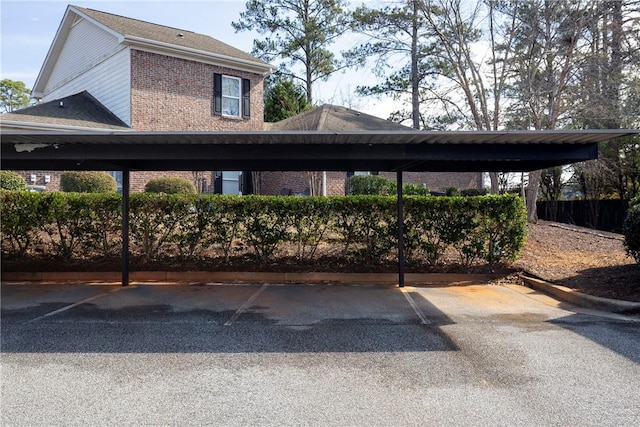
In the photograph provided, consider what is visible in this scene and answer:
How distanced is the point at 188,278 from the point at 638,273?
25.4 ft

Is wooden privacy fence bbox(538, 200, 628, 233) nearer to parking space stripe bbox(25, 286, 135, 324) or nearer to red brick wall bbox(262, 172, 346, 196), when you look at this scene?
red brick wall bbox(262, 172, 346, 196)

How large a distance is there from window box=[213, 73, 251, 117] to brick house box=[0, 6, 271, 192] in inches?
1.5

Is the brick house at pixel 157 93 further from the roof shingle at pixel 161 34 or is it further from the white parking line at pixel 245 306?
the white parking line at pixel 245 306

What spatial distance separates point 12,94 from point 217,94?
36025 millimetres

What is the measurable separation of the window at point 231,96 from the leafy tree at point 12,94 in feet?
110

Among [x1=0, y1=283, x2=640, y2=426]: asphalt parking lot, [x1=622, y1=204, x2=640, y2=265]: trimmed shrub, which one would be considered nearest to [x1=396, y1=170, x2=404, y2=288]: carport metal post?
[x1=0, y1=283, x2=640, y2=426]: asphalt parking lot

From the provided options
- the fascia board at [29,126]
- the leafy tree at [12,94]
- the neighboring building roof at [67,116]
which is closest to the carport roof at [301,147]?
the fascia board at [29,126]

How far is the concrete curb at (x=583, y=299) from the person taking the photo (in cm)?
597

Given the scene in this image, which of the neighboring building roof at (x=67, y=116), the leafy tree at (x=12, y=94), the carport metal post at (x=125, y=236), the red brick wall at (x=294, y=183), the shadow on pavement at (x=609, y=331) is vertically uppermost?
the leafy tree at (x=12, y=94)

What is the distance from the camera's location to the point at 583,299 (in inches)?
257

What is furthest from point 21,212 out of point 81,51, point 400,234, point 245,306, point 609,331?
point 81,51

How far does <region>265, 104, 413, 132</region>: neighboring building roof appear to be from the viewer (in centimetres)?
1852

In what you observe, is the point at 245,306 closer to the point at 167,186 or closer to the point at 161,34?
the point at 167,186

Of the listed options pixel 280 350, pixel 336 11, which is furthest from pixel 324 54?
pixel 280 350
